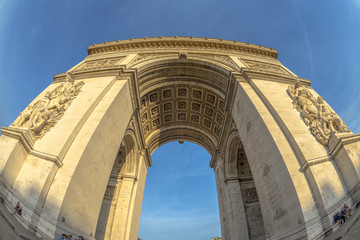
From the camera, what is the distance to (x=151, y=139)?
59.7ft

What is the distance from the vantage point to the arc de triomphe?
6.13 meters

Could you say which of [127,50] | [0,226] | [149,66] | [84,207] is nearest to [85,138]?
[84,207]

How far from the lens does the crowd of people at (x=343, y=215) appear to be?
525 cm

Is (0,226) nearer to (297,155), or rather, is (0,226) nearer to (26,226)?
(26,226)

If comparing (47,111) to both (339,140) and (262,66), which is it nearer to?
(339,140)

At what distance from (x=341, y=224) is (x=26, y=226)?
8759 millimetres

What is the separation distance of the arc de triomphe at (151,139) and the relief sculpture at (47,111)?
5cm

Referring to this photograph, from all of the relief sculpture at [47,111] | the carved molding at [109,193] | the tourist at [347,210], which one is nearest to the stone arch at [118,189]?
the carved molding at [109,193]

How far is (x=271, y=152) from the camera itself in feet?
25.9

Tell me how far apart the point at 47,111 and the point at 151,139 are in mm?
10961

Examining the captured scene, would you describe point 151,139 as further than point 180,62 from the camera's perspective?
Yes

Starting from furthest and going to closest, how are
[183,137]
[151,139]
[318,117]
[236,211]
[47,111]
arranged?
[183,137]
[151,139]
[236,211]
[318,117]
[47,111]

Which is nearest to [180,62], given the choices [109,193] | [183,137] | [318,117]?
[183,137]

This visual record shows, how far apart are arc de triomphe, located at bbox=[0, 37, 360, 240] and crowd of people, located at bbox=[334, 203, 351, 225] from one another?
233 millimetres
